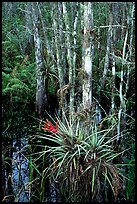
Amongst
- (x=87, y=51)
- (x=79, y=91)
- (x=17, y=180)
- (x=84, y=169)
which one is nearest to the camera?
(x=84, y=169)

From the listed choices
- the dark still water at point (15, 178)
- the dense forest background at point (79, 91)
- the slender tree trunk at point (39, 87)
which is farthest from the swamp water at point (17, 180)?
the slender tree trunk at point (39, 87)

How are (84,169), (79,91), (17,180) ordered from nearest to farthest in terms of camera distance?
(84,169) < (17,180) < (79,91)

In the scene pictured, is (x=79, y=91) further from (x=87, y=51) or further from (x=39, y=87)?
(x=87, y=51)

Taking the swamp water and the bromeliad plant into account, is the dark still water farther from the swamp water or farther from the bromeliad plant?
the bromeliad plant

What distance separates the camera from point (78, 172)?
219 inches

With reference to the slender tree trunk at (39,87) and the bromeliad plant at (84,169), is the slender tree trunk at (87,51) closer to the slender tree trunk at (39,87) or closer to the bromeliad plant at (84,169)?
the bromeliad plant at (84,169)

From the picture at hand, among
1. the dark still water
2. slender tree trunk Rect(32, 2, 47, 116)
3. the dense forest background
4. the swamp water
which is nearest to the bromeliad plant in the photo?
the dense forest background

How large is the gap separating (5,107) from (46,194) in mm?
4812

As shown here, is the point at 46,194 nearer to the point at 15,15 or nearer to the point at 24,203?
the point at 24,203

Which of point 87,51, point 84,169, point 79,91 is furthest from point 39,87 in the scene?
point 84,169

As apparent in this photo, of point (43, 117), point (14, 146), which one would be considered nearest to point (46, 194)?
point (14, 146)

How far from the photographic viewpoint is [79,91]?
986 centimetres

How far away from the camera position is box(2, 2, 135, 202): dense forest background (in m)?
5.62

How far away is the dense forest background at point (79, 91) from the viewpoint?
221 inches
